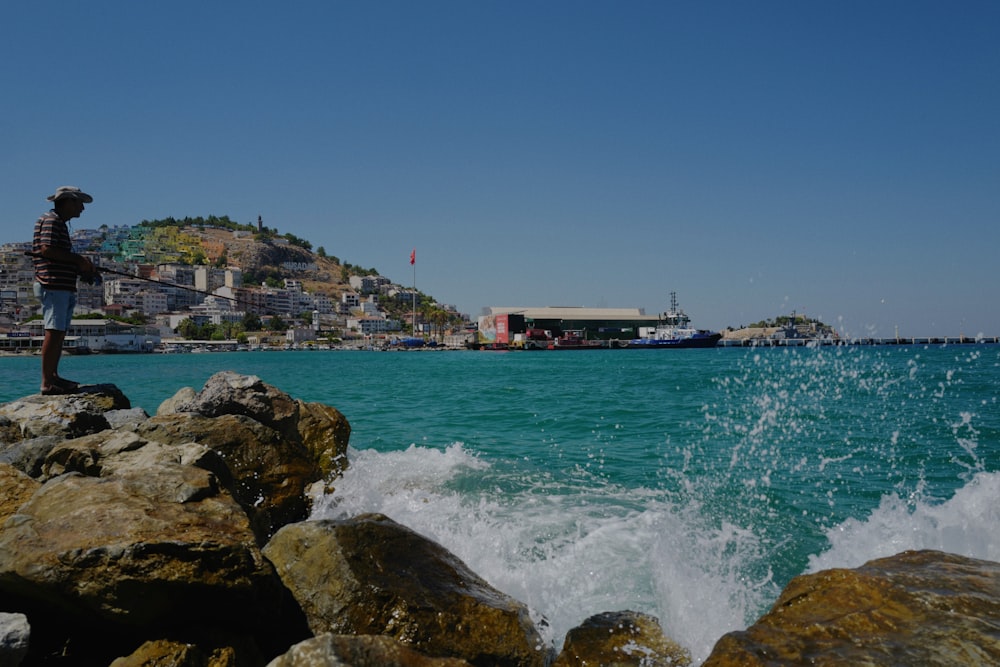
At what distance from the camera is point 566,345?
12169 centimetres

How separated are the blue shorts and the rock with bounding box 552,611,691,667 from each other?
22.1 feet

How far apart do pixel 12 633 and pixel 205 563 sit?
3.10ft

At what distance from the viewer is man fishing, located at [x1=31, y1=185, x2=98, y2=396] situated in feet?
23.2

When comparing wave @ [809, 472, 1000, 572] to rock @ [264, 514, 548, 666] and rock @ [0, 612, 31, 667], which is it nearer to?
rock @ [264, 514, 548, 666]

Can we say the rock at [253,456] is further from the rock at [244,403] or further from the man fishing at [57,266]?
the man fishing at [57,266]

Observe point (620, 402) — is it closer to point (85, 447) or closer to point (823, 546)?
point (823, 546)

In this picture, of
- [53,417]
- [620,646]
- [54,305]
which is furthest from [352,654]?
[54,305]

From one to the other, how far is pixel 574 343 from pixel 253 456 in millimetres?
116550

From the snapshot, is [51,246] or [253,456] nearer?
[51,246]

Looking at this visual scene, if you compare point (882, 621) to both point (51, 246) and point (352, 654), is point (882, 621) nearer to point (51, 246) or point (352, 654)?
point (352, 654)

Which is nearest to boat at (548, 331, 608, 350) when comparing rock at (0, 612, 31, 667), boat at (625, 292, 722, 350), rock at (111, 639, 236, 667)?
boat at (625, 292, 722, 350)

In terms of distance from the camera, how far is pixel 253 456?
7621 millimetres

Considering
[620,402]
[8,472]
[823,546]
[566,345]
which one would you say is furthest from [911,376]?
[566,345]

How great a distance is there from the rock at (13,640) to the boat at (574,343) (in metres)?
119
